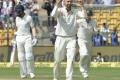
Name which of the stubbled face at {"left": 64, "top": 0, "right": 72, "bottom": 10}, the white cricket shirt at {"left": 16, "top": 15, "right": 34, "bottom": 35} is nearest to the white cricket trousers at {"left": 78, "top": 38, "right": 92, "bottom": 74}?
the white cricket shirt at {"left": 16, "top": 15, "right": 34, "bottom": 35}

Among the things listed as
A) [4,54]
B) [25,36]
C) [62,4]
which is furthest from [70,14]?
[4,54]

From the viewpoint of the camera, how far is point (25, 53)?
55.1 ft

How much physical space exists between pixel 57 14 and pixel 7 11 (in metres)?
14.2

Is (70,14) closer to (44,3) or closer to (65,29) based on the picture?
(65,29)

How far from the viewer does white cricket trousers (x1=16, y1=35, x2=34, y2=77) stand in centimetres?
1651

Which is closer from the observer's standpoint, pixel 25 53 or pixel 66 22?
pixel 66 22

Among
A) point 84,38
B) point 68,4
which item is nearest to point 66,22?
point 68,4

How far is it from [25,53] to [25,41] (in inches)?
18.4

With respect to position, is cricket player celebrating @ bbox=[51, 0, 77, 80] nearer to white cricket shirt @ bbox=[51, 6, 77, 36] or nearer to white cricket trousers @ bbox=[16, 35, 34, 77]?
white cricket shirt @ bbox=[51, 6, 77, 36]

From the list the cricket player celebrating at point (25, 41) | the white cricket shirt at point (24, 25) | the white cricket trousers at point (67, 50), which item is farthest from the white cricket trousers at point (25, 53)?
the white cricket trousers at point (67, 50)

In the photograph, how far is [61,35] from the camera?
45.6 ft

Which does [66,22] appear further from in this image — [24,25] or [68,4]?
[24,25]

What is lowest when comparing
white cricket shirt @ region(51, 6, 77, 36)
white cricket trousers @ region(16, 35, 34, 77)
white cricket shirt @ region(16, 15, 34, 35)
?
white cricket trousers @ region(16, 35, 34, 77)

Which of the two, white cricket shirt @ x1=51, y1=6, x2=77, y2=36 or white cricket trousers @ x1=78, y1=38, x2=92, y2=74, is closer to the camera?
white cricket shirt @ x1=51, y1=6, x2=77, y2=36
